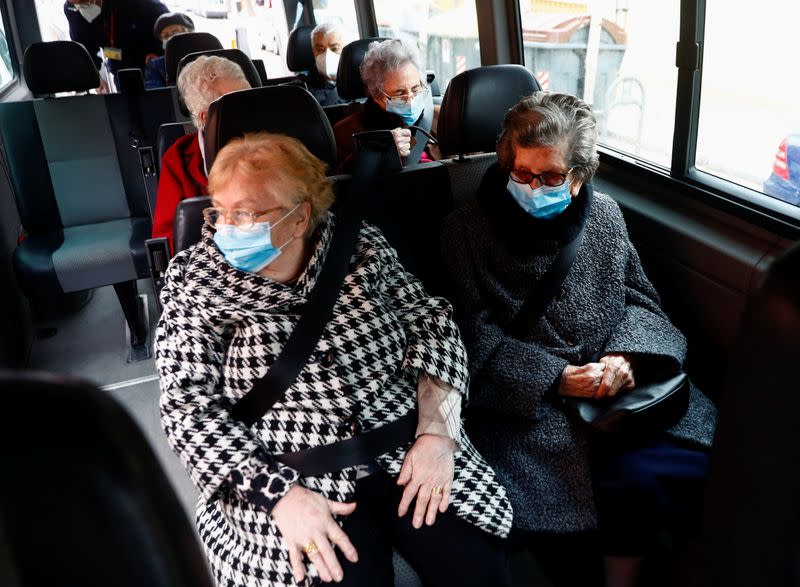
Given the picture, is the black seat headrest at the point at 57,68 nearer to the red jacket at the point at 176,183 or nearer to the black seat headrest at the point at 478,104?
the red jacket at the point at 176,183

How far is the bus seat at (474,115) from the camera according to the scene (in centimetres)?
215

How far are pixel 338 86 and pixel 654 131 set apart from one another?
218 centimetres

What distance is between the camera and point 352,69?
4035 mm

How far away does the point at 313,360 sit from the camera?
153 centimetres

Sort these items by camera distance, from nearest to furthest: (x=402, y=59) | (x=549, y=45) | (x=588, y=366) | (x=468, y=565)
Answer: (x=468, y=565) → (x=588, y=366) → (x=402, y=59) → (x=549, y=45)

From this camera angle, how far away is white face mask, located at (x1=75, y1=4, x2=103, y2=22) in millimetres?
5379

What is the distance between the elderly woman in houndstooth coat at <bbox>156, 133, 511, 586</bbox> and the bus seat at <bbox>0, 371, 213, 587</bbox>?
34.4 inches

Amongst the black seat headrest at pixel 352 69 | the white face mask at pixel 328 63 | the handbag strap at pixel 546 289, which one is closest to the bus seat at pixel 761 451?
the handbag strap at pixel 546 289

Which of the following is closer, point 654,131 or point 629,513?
point 629,513

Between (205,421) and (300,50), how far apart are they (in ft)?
15.2

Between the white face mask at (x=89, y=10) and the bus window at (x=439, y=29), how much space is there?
2.22 metres

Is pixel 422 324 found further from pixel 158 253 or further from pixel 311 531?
pixel 158 253

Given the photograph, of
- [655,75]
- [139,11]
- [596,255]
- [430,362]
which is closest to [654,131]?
[655,75]

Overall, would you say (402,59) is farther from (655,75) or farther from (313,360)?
(313,360)
